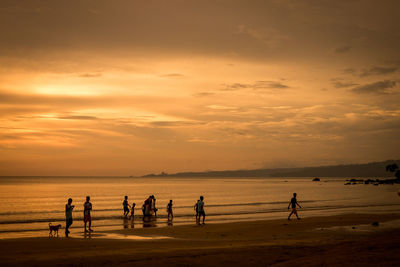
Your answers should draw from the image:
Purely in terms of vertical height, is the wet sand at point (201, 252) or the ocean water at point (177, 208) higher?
the wet sand at point (201, 252)

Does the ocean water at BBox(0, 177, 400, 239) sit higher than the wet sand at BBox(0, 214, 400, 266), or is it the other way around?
the wet sand at BBox(0, 214, 400, 266)

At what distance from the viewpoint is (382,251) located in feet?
42.9

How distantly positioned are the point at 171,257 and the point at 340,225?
16537 mm

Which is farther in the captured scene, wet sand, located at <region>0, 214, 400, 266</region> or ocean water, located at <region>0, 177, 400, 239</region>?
ocean water, located at <region>0, 177, 400, 239</region>

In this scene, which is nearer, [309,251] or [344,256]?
[344,256]

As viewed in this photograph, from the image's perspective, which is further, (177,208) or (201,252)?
(177,208)

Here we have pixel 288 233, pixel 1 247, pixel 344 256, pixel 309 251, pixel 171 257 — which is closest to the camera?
pixel 344 256

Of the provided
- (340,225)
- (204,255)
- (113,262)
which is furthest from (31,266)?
(340,225)

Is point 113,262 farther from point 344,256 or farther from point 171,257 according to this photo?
point 344,256

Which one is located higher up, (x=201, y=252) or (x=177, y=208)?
(x=201, y=252)

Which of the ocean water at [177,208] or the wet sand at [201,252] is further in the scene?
the ocean water at [177,208]

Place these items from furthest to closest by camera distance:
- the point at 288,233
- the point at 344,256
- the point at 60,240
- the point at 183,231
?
the point at 183,231
the point at 288,233
the point at 60,240
the point at 344,256

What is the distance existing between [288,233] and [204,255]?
10.1 m

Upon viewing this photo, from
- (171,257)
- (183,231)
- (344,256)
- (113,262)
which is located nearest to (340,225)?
(183,231)
